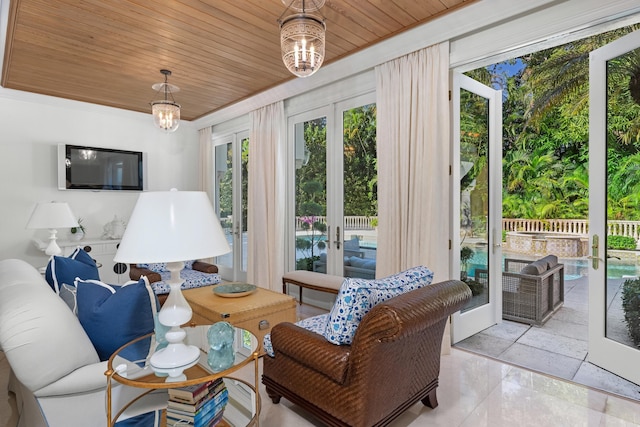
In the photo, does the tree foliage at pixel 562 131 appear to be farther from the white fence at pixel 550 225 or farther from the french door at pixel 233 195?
the french door at pixel 233 195

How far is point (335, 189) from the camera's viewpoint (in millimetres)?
4172

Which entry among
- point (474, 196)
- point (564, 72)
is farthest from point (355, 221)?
point (564, 72)

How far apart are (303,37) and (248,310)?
2.00m

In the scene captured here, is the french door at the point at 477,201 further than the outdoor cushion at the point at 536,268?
No

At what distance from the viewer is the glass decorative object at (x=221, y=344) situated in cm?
166

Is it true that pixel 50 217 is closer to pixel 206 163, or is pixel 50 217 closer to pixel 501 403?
pixel 206 163

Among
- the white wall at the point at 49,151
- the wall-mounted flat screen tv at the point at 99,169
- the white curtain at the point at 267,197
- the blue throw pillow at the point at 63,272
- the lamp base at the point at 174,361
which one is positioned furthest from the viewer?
the wall-mounted flat screen tv at the point at 99,169

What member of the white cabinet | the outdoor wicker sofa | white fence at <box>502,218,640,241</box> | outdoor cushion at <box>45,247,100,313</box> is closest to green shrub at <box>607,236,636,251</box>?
the outdoor wicker sofa

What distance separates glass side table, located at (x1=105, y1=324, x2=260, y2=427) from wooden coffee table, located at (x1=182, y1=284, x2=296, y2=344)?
684mm

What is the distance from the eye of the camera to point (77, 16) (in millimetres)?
2852

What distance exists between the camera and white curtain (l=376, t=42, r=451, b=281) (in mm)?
3021

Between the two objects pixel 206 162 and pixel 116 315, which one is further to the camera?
pixel 206 162

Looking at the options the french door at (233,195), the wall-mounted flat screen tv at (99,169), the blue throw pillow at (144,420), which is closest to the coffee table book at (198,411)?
the blue throw pillow at (144,420)

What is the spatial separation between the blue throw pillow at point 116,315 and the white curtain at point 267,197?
303 cm
